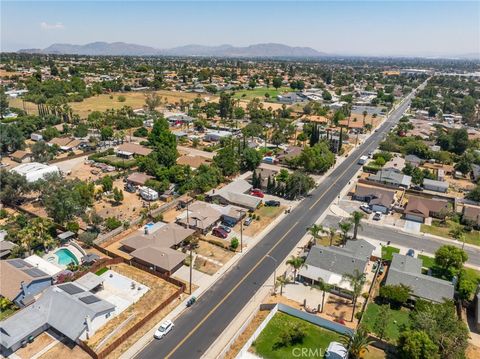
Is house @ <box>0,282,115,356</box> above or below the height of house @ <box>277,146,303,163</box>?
below

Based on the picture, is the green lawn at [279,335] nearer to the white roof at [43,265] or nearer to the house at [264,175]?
the white roof at [43,265]

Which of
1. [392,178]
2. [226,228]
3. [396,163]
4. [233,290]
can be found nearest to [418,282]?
[233,290]

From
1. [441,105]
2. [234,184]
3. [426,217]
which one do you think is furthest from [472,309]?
[441,105]

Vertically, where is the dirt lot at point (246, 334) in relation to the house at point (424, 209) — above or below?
below

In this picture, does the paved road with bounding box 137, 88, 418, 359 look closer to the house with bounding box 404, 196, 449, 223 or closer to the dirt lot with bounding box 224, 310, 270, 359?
the dirt lot with bounding box 224, 310, 270, 359

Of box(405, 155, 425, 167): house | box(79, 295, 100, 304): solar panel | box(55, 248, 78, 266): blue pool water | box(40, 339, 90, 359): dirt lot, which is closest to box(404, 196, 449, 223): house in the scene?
box(405, 155, 425, 167): house

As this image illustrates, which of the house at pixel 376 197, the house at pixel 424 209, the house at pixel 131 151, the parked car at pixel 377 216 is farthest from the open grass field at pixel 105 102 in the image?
the house at pixel 424 209
